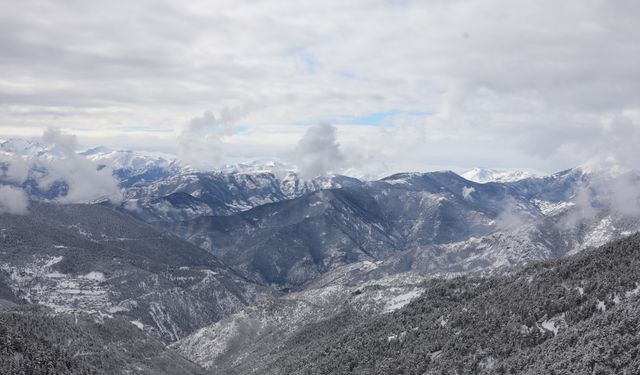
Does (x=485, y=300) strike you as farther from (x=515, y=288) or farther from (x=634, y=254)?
(x=634, y=254)

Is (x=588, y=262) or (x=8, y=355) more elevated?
(x=588, y=262)

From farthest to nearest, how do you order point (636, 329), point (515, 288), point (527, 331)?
point (515, 288), point (527, 331), point (636, 329)

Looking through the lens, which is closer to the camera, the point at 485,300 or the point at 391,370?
the point at 391,370

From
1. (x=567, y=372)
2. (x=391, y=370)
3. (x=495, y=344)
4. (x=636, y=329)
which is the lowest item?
(x=391, y=370)

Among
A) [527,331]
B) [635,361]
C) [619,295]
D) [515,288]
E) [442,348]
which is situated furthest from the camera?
[515,288]

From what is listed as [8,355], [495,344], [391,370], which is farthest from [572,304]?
[8,355]

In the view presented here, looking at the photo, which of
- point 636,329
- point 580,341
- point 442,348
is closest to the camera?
point 636,329

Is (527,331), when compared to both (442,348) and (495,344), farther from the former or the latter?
(442,348)

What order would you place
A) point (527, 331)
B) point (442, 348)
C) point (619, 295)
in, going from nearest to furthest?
point (619, 295)
point (527, 331)
point (442, 348)

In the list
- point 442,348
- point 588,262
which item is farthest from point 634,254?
point 442,348
